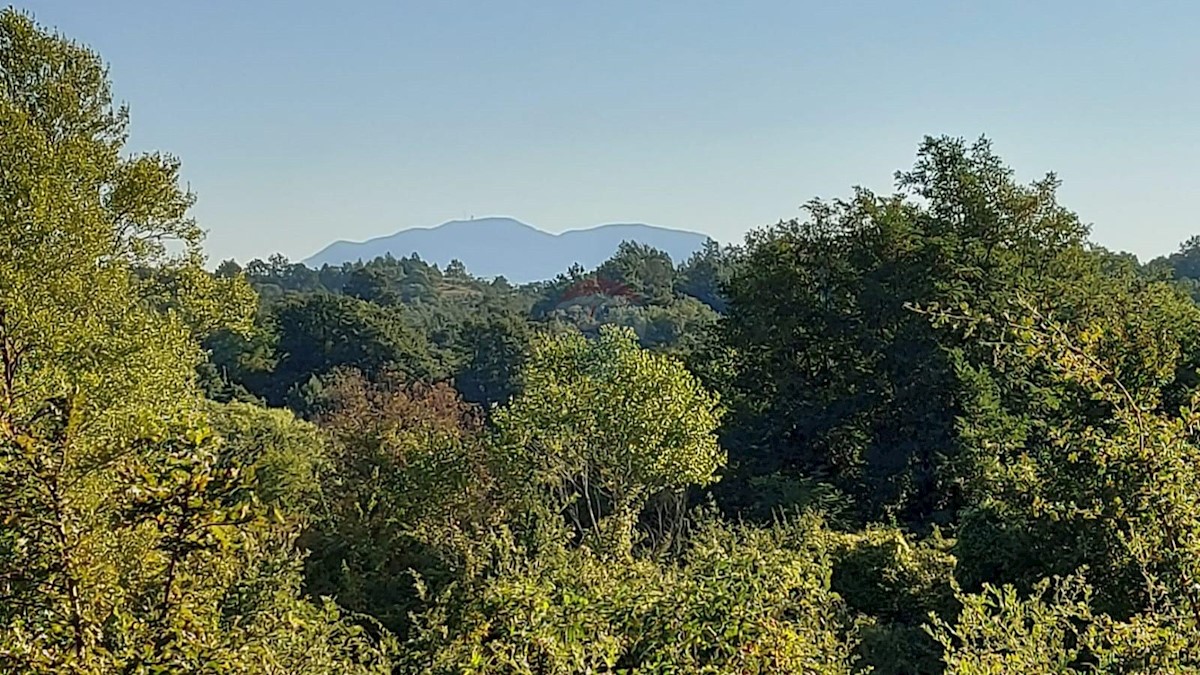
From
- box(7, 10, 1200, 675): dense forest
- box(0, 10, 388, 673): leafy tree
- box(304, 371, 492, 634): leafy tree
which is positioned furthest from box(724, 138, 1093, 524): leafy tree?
box(0, 10, 388, 673): leafy tree

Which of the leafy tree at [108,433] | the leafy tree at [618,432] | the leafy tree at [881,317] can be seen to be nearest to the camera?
the leafy tree at [108,433]

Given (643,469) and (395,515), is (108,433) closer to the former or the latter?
(395,515)

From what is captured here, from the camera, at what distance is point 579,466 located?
15.0 m

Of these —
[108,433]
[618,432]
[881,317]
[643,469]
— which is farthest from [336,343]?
[108,433]

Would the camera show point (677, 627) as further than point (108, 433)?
No

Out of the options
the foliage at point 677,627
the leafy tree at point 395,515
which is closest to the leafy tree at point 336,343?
the leafy tree at point 395,515

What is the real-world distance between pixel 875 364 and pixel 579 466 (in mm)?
8539

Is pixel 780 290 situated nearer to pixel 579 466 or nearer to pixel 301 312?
pixel 579 466

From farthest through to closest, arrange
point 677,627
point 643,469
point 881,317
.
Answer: point 881,317 < point 643,469 < point 677,627

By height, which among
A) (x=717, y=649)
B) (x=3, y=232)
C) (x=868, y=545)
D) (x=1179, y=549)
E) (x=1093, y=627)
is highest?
(x=3, y=232)

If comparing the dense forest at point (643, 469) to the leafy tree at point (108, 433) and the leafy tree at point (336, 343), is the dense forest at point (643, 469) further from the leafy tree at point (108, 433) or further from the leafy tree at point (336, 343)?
the leafy tree at point (336, 343)

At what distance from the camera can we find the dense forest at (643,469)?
3041mm

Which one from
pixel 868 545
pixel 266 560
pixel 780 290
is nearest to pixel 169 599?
pixel 266 560

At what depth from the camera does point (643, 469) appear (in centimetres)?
1453
